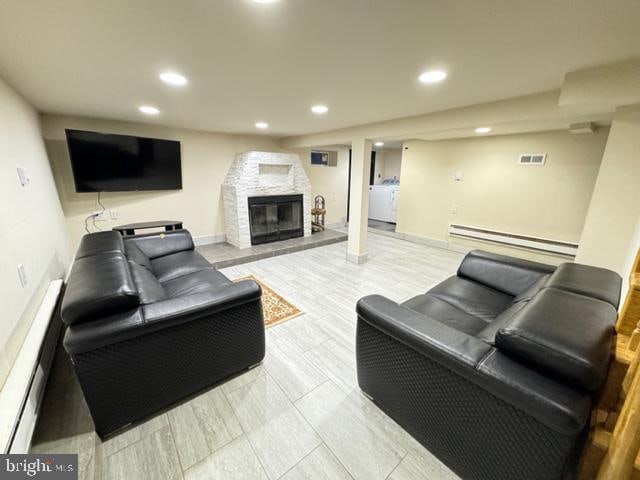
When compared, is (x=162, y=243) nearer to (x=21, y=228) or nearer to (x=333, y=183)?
(x=21, y=228)

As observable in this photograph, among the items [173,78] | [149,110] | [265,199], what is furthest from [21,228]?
[265,199]

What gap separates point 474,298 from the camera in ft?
6.37

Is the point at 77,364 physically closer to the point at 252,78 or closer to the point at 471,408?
the point at 471,408

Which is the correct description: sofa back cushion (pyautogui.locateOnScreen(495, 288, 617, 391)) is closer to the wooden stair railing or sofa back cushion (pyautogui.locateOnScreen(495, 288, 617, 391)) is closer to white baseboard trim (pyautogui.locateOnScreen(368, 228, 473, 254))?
the wooden stair railing

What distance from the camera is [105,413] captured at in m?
1.28

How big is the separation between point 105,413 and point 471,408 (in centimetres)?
173

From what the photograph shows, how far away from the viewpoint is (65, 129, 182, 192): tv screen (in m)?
3.25

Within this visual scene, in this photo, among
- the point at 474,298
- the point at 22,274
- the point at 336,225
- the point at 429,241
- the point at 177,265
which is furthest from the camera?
the point at 336,225

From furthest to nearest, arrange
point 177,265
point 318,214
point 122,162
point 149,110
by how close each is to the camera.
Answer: point 318,214 → point 122,162 → point 149,110 → point 177,265

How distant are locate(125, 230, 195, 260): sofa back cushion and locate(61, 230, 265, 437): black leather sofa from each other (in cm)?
96

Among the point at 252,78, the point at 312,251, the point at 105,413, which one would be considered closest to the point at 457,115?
the point at 252,78

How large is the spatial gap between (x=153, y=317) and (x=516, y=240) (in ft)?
15.4

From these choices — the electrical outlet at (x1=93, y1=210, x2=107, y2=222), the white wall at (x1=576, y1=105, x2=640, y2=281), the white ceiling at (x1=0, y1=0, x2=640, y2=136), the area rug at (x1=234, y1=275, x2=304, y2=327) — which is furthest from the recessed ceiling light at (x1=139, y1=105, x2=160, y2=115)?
the white wall at (x1=576, y1=105, x2=640, y2=281)

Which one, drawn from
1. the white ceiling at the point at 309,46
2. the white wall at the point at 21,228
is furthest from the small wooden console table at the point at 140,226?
the white ceiling at the point at 309,46
